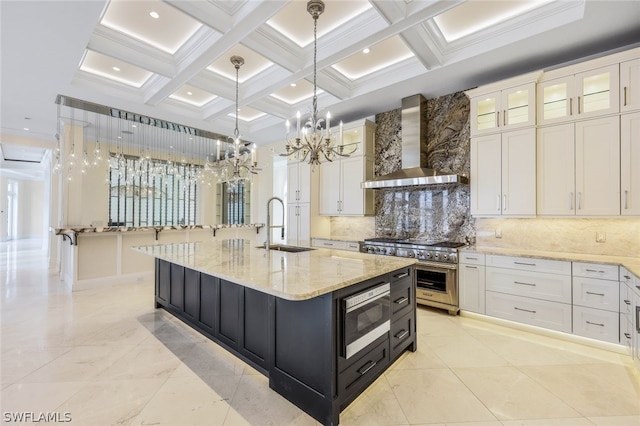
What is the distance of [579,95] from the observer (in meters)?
3.11

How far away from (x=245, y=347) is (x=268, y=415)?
572 mm

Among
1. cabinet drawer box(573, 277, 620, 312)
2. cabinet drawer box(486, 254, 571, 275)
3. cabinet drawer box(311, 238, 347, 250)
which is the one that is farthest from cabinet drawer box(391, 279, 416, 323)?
cabinet drawer box(311, 238, 347, 250)

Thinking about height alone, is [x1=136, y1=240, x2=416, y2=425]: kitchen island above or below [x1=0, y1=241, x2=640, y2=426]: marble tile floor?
above

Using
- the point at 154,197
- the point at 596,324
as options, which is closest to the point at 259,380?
the point at 596,324

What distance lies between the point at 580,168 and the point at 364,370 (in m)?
3.22

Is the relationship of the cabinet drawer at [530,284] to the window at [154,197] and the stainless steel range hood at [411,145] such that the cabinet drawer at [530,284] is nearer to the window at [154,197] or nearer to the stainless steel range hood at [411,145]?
the stainless steel range hood at [411,145]

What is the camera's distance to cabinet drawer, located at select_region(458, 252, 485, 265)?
3.53 meters

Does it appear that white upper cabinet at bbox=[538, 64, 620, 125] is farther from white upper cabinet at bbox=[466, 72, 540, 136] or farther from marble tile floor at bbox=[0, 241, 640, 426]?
marble tile floor at bbox=[0, 241, 640, 426]

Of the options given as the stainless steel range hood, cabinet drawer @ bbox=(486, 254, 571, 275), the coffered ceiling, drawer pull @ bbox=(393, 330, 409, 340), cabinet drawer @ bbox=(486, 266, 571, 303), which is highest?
the coffered ceiling

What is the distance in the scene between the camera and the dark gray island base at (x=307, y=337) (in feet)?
5.85

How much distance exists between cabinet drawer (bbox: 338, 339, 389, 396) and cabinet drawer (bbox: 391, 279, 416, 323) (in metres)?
0.28

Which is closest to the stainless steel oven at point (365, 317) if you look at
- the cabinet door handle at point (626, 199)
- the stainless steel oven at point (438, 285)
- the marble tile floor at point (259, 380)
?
the marble tile floor at point (259, 380)

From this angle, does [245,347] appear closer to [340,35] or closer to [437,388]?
[437,388]

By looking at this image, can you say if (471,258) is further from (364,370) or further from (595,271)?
(364,370)
